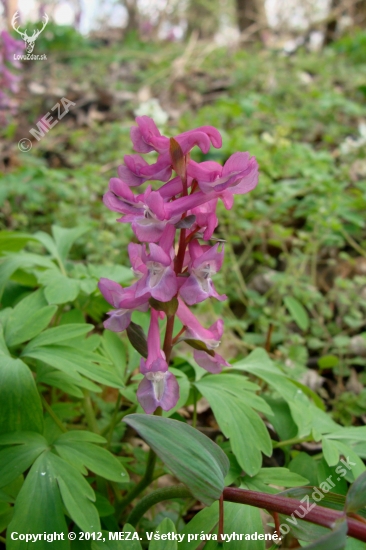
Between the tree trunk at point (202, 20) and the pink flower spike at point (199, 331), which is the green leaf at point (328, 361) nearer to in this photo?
the pink flower spike at point (199, 331)

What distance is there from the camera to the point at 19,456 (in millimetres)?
1159

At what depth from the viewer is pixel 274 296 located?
302 cm

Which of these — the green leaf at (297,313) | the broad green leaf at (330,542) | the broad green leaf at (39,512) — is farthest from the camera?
the green leaf at (297,313)

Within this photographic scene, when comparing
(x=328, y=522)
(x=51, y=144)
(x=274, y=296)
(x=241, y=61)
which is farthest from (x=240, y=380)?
(x=241, y=61)

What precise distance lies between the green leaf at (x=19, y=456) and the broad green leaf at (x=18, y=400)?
Result: 0.12 feet

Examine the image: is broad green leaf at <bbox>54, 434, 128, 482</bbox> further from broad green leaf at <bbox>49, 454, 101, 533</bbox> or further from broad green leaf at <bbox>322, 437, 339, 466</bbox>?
broad green leaf at <bbox>322, 437, 339, 466</bbox>

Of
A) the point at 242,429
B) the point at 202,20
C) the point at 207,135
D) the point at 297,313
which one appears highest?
the point at 202,20

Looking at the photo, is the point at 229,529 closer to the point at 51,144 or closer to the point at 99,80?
the point at 51,144

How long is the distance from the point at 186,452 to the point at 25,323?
67cm

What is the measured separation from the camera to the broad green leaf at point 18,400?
1203 millimetres

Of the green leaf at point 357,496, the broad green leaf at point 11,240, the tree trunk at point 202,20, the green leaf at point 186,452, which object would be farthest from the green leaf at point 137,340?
the tree trunk at point 202,20

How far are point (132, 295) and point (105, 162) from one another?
11.9 feet

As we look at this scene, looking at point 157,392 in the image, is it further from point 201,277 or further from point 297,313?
point 297,313

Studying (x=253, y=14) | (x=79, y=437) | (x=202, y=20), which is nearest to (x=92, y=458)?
(x=79, y=437)
